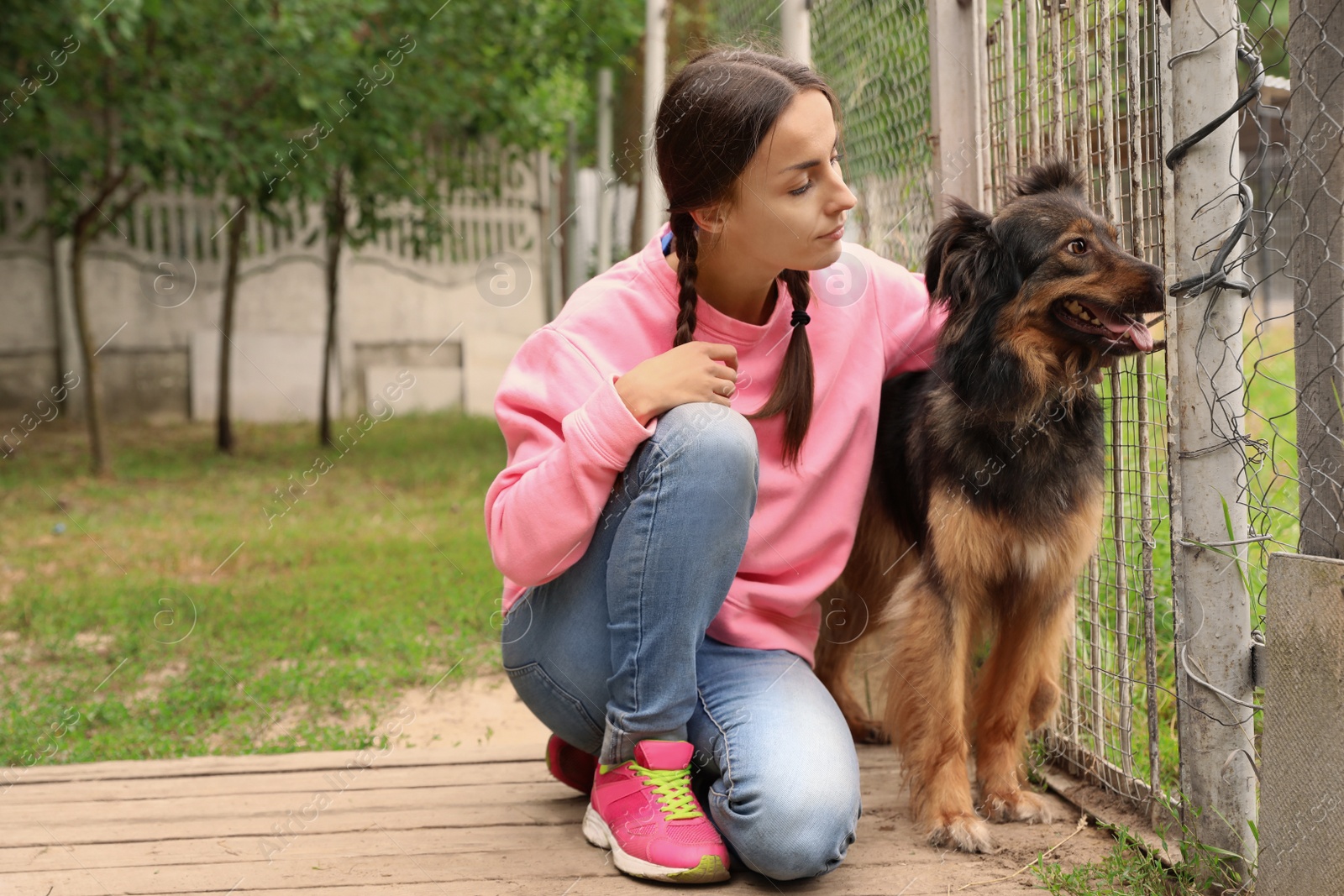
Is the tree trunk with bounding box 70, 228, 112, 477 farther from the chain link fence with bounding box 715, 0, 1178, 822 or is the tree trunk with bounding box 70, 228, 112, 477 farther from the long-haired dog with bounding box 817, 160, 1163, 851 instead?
the long-haired dog with bounding box 817, 160, 1163, 851

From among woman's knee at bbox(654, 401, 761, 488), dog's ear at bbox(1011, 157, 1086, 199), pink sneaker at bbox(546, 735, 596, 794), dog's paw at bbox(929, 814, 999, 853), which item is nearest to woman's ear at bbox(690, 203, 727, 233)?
woman's knee at bbox(654, 401, 761, 488)

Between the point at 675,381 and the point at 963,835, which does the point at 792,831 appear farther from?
the point at 675,381

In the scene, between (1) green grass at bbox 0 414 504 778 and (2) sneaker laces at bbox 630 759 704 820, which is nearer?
(2) sneaker laces at bbox 630 759 704 820

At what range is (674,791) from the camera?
222cm

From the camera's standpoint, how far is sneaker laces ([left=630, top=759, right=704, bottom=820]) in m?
2.20

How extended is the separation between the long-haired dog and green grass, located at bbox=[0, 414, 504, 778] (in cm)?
173

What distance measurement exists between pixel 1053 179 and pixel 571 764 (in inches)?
67.8

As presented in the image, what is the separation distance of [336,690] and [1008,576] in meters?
2.52

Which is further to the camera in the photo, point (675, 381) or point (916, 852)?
point (916, 852)

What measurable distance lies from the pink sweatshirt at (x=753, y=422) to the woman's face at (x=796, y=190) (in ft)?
0.89

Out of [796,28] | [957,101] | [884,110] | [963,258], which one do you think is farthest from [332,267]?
[963,258]

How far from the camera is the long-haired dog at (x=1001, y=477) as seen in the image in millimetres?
2334

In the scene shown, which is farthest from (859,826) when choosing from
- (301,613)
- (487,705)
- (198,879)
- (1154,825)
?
(301,613)

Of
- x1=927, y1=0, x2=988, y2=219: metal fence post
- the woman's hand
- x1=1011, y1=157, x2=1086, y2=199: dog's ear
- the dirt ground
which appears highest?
x1=927, y1=0, x2=988, y2=219: metal fence post
